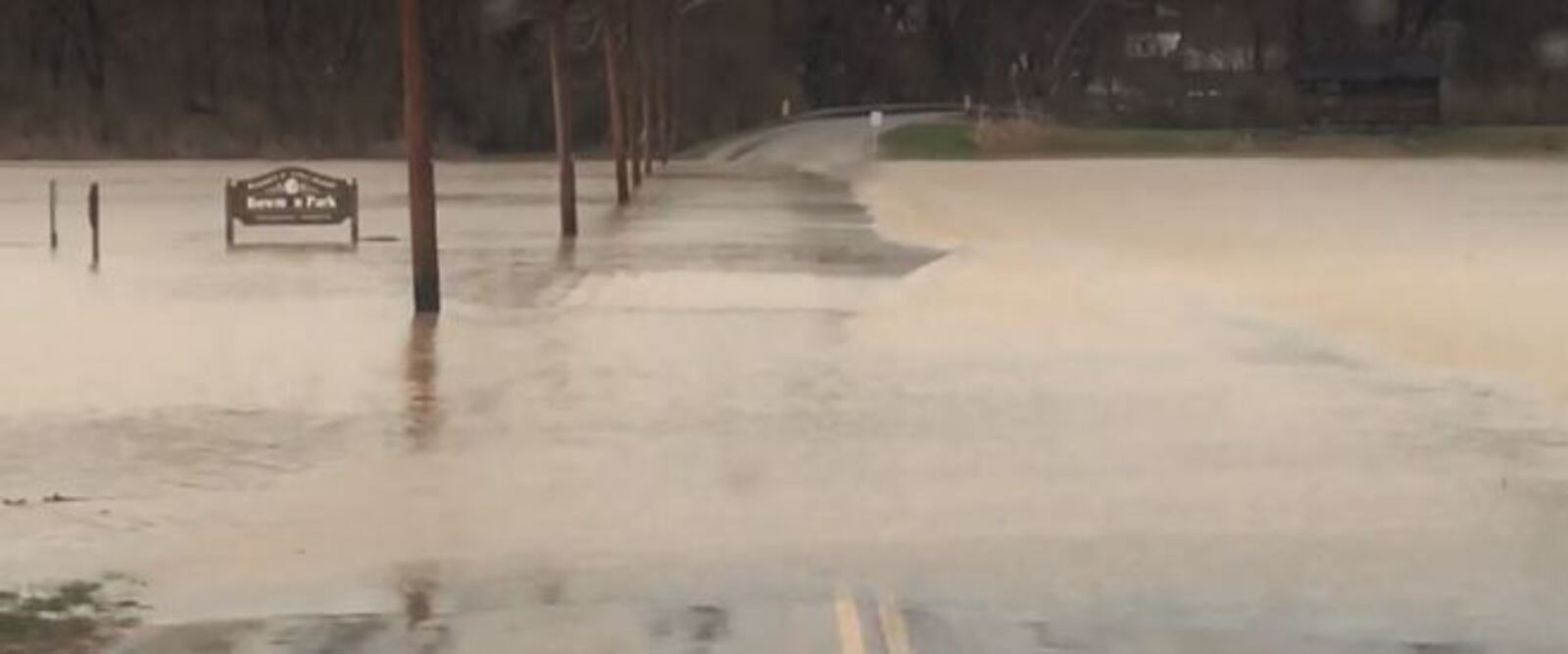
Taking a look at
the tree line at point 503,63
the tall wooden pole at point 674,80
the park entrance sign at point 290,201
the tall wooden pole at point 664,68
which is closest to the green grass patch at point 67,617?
the park entrance sign at point 290,201

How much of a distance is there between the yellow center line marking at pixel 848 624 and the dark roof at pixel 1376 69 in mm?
100902

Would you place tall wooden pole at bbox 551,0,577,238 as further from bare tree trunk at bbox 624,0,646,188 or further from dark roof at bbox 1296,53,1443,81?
dark roof at bbox 1296,53,1443,81

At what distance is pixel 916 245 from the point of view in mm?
40344

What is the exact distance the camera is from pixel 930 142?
9675 cm

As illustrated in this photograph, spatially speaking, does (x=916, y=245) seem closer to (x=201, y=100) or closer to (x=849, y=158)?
(x=849, y=158)

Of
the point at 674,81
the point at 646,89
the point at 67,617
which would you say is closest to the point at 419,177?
the point at 67,617

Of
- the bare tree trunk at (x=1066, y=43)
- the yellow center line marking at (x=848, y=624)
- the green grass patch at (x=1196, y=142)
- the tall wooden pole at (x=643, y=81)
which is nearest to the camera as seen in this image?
the yellow center line marking at (x=848, y=624)

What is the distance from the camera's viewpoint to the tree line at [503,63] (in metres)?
101

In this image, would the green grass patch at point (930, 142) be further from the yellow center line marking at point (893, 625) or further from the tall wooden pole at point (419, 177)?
the yellow center line marking at point (893, 625)

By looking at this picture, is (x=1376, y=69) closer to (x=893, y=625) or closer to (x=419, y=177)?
(x=419, y=177)

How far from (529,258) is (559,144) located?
832 cm

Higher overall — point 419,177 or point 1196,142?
point 419,177

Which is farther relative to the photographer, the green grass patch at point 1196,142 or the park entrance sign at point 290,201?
the green grass patch at point 1196,142

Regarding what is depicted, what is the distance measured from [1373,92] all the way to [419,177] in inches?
3371
